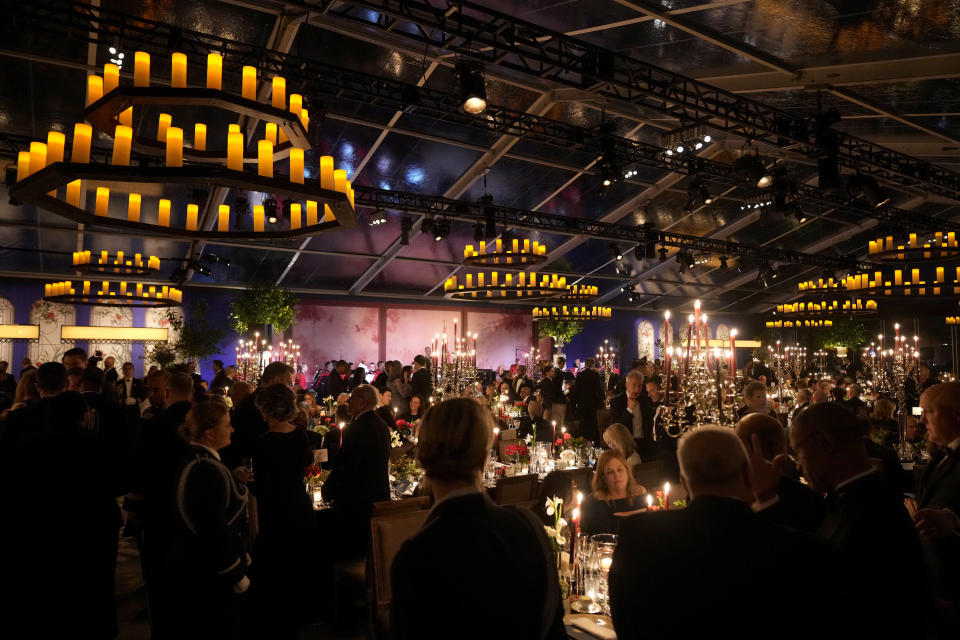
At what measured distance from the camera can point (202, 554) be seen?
305 cm

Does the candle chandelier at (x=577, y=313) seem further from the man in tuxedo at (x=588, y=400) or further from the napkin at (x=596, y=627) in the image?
the napkin at (x=596, y=627)

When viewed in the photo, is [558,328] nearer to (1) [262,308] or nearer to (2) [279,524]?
(1) [262,308]

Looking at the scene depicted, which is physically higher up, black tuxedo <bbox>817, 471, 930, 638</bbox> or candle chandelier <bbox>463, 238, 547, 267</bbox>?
candle chandelier <bbox>463, 238, 547, 267</bbox>

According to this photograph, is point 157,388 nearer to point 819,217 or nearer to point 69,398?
point 69,398

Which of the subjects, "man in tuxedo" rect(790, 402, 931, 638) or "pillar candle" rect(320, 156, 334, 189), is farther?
"pillar candle" rect(320, 156, 334, 189)

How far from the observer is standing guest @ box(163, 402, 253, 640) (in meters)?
3.05

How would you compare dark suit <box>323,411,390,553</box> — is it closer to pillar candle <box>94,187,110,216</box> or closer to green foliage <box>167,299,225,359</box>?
pillar candle <box>94,187,110,216</box>

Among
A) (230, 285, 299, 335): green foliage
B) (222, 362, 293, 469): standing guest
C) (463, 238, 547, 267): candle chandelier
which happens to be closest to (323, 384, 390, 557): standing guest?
(222, 362, 293, 469): standing guest

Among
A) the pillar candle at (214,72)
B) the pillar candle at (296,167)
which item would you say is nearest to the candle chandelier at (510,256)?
the pillar candle at (296,167)

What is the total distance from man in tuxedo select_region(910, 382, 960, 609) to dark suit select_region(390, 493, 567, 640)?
202 cm

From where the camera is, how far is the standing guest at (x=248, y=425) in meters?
4.02

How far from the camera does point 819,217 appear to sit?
54.2 ft

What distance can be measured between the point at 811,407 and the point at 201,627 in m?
3.16

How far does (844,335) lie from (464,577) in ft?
84.9
